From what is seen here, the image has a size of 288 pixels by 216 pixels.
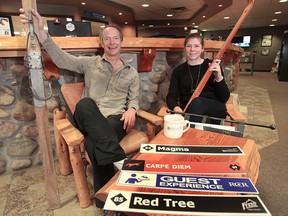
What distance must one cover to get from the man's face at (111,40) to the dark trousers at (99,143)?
415mm

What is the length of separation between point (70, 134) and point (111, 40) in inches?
27.6

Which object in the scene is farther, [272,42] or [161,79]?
[272,42]

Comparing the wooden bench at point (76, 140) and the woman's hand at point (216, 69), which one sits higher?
the woman's hand at point (216, 69)

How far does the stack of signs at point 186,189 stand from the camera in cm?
58

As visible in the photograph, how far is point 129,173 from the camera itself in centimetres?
75

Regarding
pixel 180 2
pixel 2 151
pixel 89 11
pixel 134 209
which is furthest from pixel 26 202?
pixel 180 2

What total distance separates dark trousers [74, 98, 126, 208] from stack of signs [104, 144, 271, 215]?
0.33 m

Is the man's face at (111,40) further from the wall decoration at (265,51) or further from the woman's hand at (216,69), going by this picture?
the wall decoration at (265,51)

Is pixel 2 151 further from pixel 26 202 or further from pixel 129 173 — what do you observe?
pixel 129 173

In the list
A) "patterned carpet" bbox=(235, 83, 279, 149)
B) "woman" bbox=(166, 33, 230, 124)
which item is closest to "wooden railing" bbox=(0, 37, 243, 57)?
"woman" bbox=(166, 33, 230, 124)

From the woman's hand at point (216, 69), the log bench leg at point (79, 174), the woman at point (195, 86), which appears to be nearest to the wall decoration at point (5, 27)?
the log bench leg at point (79, 174)

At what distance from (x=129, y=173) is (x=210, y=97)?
1.16 metres

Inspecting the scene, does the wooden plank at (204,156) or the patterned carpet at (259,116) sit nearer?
the wooden plank at (204,156)

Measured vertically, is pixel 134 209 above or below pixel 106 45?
below
